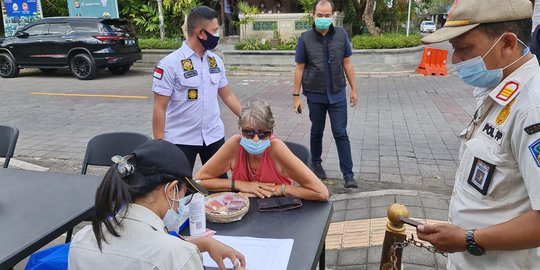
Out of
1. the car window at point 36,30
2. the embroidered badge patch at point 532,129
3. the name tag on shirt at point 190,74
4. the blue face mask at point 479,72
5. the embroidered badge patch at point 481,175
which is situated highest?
the car window at point 36,30

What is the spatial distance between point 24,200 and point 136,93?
763 cm

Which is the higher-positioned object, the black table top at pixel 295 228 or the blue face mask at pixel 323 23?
the blue face mask at pixel 323 23

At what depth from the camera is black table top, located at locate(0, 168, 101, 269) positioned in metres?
1.84

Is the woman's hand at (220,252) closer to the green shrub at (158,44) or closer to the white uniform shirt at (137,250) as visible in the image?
the white uniform shirt at (137,250)

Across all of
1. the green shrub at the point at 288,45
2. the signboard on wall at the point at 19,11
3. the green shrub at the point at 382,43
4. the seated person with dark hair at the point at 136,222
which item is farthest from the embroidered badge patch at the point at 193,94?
the signboard on wall at the point at 19,11

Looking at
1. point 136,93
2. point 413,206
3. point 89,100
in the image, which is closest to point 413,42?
point 136,93

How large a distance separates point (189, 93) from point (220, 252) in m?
1.61

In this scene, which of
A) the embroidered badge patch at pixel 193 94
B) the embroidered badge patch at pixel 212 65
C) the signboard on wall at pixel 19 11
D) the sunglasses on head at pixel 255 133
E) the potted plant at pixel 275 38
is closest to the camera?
the sunglasses on head at pixel 255 133

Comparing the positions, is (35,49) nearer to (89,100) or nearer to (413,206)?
(89,100)

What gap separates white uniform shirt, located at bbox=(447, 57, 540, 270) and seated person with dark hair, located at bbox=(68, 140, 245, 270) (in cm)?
97

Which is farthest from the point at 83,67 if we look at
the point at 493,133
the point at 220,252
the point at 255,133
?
the point at 493,133

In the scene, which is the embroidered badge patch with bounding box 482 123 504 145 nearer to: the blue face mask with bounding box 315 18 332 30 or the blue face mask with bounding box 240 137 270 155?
the blue face mask with bounding box 240 137 270 155

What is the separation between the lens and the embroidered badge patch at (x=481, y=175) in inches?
52.7

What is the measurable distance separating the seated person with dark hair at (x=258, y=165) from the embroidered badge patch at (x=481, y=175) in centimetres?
95
